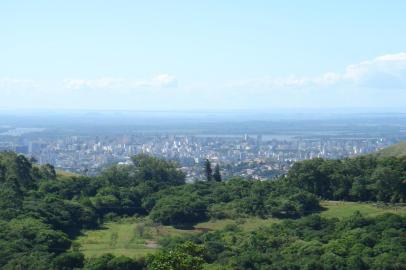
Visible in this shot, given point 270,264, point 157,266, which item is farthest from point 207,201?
point 157,266

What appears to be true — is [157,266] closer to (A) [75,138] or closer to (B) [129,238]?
(B) [129,238]

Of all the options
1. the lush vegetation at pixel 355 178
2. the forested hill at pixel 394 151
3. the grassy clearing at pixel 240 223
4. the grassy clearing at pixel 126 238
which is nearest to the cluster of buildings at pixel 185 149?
the forested hill at pixel 394 151

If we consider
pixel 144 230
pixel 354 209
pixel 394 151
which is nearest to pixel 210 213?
pixel 144 230

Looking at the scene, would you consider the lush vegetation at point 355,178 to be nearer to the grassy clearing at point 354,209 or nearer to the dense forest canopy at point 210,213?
the dense forest canopy at point 210,213

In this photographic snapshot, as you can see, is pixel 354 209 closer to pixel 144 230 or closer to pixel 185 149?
pixel 144 230

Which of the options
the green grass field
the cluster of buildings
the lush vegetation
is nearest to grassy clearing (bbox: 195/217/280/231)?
the green grass field

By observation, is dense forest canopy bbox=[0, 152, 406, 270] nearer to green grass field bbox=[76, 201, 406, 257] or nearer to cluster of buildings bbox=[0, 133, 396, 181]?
green grass field bbox=[76, 201, 406, 257]
